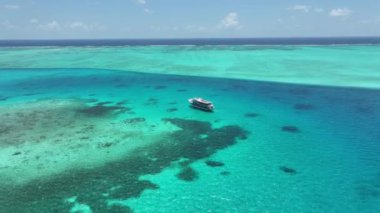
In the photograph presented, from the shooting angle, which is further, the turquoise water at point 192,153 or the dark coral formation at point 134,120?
the dark coral formation at point 134,120

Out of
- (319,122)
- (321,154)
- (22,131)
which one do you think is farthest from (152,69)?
(321,154)

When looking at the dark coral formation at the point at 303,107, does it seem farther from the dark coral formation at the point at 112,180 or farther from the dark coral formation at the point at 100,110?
the dark coral formation at the point at 100,110

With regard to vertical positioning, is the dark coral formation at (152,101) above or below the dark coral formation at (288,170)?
above

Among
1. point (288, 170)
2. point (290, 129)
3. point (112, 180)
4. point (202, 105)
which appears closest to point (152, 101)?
point (202, 105)

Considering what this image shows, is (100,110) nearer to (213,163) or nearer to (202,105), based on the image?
(202,105)

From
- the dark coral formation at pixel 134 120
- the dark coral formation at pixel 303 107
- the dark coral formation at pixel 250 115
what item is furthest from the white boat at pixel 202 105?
the dark coral formation at pixel 303 107

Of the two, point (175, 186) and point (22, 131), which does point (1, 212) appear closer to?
point (175, 186)

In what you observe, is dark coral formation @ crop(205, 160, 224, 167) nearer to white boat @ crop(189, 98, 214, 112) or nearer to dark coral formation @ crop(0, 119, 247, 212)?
dark coral formation @ crop(0, 119, 247, 212)

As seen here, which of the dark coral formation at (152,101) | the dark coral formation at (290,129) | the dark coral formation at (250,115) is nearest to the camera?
the dark coral formation at (290,129)
